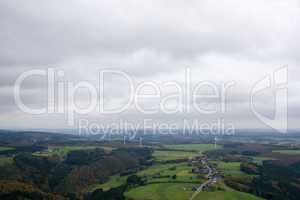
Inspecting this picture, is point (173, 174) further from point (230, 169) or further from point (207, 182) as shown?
point (230, 169)

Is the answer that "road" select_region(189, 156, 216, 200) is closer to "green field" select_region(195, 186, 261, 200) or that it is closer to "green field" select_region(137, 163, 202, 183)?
"green field" select_region(195, 186, 261, 200)

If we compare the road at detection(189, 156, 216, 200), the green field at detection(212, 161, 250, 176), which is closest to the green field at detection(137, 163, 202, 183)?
the road at detection(189, 156, 216, 200)

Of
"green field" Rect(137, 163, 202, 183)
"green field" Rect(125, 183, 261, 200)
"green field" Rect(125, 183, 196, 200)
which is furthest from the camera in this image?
"green field" Rect(137, 163, 202, 183)

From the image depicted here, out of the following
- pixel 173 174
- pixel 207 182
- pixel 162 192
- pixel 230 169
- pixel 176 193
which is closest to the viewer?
pixel 176 193

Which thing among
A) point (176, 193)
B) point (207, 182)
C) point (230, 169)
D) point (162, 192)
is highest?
point (176, 193)

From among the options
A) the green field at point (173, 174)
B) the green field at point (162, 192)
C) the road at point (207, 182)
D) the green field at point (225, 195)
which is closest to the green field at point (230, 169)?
the road at point (207, 182)

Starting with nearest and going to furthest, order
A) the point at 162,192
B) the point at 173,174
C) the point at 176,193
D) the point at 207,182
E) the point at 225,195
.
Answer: the point at 225,195 < the point at 176,193 < the point at 162,192 < the point at 207,182 < the point at 173,174

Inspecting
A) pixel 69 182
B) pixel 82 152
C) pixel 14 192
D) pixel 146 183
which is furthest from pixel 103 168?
pixel 14 192

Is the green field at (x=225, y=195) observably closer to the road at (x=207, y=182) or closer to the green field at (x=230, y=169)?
the road at (x=207, y=182)

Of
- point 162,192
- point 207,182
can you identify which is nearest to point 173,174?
point 207,182

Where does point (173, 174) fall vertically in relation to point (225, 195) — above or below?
above

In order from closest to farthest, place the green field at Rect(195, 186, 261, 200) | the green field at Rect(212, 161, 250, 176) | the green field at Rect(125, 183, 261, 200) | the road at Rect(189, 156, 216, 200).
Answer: the green field at Rect(195, 186, 261, 200)
the green field at Rect(125, 183, 261, 200)
the road at Rect(189, 156, 216, 200)
the green field at Rect(212, 161, 250, 176)

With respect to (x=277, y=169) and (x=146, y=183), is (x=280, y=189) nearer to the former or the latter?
(x=277, y=169)
